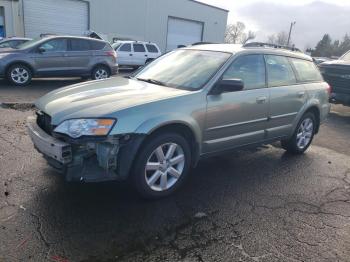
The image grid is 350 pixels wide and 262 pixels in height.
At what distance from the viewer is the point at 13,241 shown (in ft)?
9.57

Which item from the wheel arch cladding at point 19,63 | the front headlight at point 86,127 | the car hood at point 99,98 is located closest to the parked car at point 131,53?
the wheel arch cladding at point 19,63

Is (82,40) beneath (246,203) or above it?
above

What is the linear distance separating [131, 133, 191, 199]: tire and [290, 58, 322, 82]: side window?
263 centimetres

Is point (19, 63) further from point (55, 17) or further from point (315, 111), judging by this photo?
point (55, 17)

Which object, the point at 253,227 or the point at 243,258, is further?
the point at 253,227

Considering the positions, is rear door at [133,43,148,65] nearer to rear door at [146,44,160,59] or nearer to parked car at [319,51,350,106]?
rear door at [146,44,160,59]

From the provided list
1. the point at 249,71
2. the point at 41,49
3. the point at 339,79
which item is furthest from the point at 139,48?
the point at 249,71

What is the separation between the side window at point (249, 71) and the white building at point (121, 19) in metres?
20.8

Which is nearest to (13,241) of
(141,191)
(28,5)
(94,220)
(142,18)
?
(94,220)

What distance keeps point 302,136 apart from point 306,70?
1.09 m

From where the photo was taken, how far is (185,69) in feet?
14.8

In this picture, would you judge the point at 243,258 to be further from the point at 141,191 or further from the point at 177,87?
the point at 177,87

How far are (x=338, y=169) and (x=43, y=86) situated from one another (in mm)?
9107

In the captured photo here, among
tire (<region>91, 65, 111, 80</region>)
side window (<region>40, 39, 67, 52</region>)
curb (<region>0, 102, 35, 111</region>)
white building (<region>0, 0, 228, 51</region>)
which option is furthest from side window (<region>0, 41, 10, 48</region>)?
white building (<region>0, 0, 228, 51</region>)
